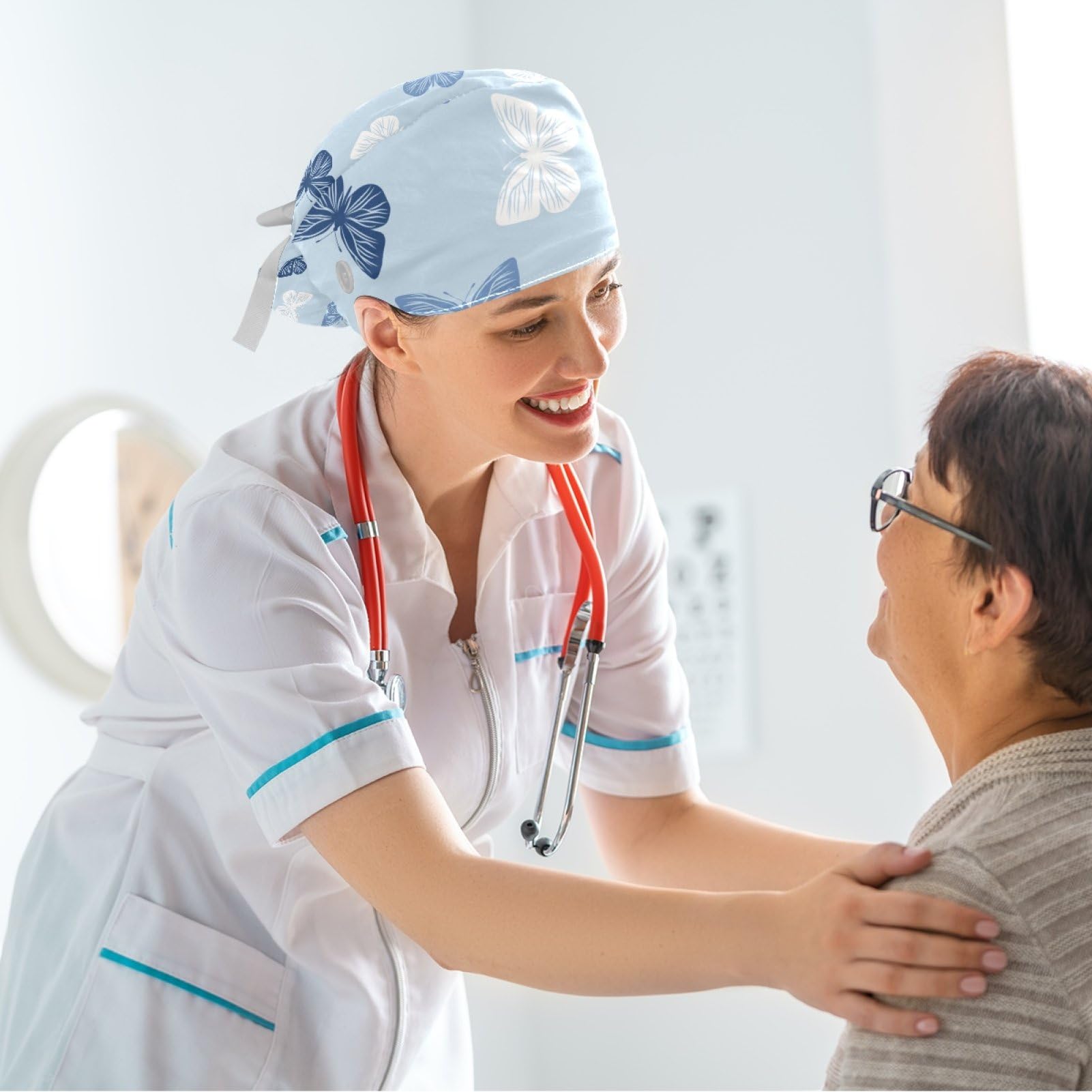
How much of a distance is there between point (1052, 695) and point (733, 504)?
1836mm

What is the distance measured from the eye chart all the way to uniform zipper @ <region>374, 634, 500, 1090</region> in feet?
5.32

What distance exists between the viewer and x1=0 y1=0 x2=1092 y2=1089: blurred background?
215cm

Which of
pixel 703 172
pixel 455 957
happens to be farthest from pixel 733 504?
pixel 455 957

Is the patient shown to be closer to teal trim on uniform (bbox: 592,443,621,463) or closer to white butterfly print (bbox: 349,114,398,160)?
teal trim on uniform (bbox: 592,443,621,463)

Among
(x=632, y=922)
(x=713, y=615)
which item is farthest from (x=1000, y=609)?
(x=713, y=615)

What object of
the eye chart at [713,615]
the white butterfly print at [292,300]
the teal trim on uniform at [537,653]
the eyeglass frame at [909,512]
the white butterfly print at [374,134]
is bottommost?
the eye chart at [713,615]

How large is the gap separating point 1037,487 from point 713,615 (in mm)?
1911

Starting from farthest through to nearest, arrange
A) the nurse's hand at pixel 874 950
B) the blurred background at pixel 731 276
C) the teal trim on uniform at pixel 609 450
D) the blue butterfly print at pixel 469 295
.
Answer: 1. the blurred background at pixel 731 276
2. the teal trim on uniform at pixel 609 450
3. the blue butterfly print at pixel 469 295
4. the nurse's hand at pixel 874 950

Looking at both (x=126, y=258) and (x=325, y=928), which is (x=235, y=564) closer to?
(x=325, y=928)

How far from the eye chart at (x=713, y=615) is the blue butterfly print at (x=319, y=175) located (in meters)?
1.81

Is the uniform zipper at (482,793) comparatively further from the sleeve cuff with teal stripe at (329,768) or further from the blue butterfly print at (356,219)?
the blue butterfly print at (356,219)

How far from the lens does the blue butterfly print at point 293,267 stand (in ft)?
4.22

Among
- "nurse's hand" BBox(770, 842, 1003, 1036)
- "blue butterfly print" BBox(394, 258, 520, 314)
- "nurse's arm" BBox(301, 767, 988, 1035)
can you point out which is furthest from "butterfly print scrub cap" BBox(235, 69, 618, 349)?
"nurse's hand" BBox(770, 842, 1003, 1036)

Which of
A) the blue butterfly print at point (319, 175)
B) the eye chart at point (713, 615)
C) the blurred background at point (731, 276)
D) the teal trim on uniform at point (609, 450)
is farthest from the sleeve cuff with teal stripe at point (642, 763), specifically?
the eye chart at point (713, 615)
